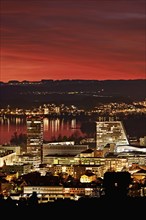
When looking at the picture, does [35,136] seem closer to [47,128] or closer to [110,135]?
[110,135]

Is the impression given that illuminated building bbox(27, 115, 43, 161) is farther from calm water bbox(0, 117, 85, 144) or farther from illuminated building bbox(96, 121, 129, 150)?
calm water bbox(0, 117, 85, 144)

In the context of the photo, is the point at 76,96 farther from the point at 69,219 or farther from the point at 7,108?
the point at 69,219

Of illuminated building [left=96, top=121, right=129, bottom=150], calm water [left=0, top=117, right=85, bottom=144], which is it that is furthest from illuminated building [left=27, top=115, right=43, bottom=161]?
calm water [left=0, top=117, right=85, bottom=144]

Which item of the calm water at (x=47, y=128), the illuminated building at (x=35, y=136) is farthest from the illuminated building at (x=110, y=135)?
the calm water at (x=47, y=128)

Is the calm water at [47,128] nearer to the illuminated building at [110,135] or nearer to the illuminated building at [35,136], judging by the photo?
the illuminated building at [110,135]

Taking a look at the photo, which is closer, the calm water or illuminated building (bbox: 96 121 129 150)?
illuminated building (bbox: 96 121 129 150)

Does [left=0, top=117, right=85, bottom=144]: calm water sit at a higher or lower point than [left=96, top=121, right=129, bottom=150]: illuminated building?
higher
